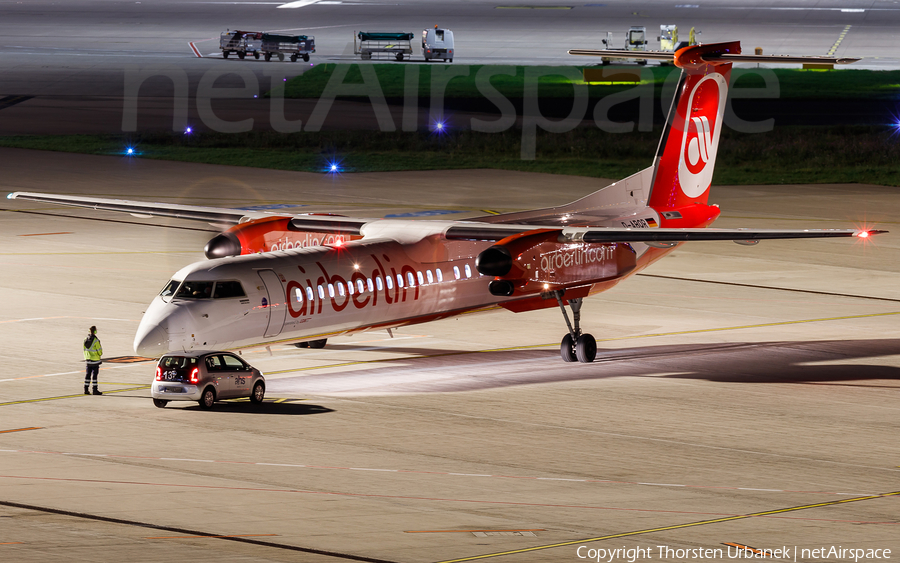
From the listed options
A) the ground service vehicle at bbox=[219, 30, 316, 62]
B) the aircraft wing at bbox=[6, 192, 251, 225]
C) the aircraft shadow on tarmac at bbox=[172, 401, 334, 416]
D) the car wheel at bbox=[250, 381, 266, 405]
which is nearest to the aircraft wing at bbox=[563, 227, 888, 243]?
the aircraft shadow on tarmac at bbox=[172, 401, 334, 416]

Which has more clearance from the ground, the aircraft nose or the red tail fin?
the red tail fin

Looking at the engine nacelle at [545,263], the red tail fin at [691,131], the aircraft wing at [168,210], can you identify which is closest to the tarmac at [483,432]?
the engine nacelle at [545,263]

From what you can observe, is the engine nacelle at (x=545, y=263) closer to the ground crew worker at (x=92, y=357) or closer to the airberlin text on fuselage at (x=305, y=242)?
the airberlin text on fuselage at (x=305, y=242)

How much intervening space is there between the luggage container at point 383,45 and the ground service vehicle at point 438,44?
211cm

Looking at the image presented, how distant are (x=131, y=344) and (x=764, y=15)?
490 feet

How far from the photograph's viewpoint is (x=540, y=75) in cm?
10750

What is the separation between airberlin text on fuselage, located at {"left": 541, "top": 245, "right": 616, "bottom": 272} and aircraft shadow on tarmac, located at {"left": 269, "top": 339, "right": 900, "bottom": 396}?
2.54 meters

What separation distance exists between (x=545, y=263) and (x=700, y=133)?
30.7 feet

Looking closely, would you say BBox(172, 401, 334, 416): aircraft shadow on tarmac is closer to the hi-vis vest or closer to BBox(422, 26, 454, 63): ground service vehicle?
the hi-vis vest

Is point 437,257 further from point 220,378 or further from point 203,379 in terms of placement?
point 203,379

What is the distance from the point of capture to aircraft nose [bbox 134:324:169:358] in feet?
82.8

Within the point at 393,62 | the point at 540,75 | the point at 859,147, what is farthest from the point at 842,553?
the point at 393,62

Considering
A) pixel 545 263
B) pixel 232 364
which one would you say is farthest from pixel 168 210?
pixel 545 263

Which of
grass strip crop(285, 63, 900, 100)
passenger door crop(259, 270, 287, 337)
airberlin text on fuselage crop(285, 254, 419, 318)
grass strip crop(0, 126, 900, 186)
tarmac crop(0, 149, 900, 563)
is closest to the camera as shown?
tarmac crop(0, 149, 900, 563)
